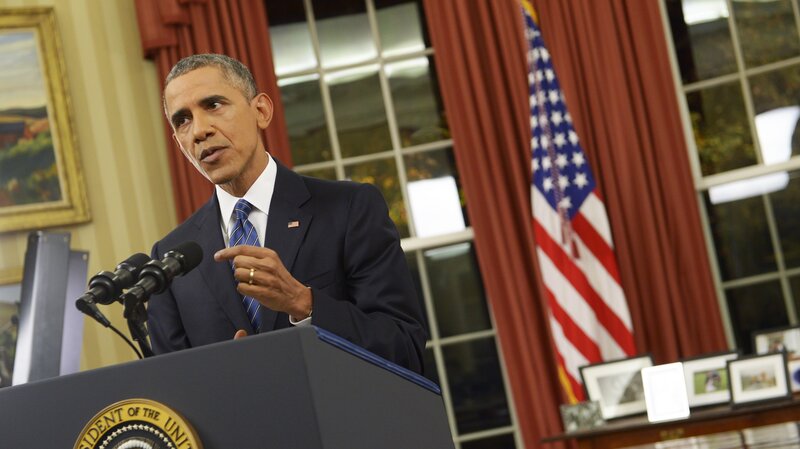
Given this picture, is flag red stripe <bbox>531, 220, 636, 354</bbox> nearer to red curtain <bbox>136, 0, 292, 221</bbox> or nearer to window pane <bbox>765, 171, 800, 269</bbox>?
window pane <bbox>765, 171, 800, 269</bbox>

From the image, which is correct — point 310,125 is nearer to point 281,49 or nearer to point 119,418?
point 281,49

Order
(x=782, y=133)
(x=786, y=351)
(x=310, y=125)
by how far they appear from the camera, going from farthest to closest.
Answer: (x=310, y=125)
(x=782, y=133)
(x=786, y=351)

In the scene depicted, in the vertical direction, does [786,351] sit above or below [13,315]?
below

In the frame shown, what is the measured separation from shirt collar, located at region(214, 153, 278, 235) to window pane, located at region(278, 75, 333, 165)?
418cm

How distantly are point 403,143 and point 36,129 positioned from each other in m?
1.93

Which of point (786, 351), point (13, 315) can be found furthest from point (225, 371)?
point (13, 315)

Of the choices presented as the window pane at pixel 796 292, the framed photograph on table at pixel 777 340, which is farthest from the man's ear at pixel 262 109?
the window pane at pixel 796 292

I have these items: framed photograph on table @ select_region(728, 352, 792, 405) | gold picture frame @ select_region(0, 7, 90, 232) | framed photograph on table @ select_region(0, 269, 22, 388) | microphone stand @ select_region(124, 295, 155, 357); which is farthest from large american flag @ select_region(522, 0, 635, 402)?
microphone stand @ select_region(124, 295, 155, 357)

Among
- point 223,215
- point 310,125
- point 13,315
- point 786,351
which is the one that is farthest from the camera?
point 310,125

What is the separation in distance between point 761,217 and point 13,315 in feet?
12.5

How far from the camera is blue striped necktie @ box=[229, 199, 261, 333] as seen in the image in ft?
5.81

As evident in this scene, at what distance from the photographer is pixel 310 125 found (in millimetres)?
6062

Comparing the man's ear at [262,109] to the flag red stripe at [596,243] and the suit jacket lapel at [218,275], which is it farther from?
the flag red stripe at [596,243]

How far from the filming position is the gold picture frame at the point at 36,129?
551 centimetres
